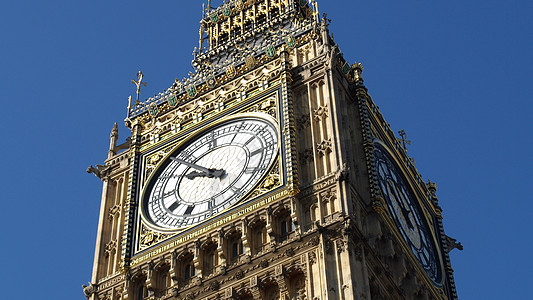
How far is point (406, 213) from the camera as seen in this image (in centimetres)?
3584

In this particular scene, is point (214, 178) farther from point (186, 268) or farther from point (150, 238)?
point (186, 268)

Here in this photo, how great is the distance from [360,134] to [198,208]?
518 cm

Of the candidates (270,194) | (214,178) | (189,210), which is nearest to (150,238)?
(189,210)

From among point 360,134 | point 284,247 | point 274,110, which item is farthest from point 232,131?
point 284,247

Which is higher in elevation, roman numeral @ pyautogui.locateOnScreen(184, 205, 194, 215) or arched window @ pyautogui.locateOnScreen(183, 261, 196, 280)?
roman numeral @ pyautogui.locateOnScreen(184, 205, 194, 215)

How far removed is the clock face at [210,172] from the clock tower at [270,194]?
4 cm

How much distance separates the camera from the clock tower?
101ft

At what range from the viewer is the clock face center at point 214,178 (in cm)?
3403

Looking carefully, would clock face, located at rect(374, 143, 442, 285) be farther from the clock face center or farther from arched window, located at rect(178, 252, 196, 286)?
arched window, located at rect(178, 252, 196, 286)

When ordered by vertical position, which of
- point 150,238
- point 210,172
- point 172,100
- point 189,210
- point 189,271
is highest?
point 172,100

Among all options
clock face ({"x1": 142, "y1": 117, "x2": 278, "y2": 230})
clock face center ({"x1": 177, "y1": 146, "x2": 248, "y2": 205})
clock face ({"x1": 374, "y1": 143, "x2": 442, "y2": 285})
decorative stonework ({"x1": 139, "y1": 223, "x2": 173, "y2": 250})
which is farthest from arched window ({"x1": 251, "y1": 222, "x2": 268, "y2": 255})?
clock face ({"x1": 374, "y1": 143, "x2": 442, "y2": 285})

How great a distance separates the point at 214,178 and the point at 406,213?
5674 mm

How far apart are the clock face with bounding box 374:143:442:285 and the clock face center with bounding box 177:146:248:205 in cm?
389

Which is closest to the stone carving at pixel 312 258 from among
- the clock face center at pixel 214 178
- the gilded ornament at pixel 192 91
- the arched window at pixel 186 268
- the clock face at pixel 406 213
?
the arched window at pixel 186 268
